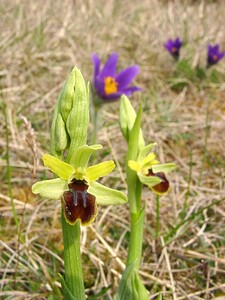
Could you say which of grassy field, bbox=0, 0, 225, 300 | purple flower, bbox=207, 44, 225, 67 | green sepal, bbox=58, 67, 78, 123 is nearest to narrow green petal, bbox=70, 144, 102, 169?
green sepal, bbox=58, 67, 78, 123

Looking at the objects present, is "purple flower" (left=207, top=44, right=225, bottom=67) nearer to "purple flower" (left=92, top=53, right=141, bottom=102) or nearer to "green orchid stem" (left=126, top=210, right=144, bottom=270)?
"purple flower" (left=92, top=53, right=141, bottom=102)

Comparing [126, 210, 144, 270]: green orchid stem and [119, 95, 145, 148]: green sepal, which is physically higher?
[119, 95, 145, 148]: green sepal

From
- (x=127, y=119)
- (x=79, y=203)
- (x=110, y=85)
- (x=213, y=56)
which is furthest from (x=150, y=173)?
(x=213, y=56)

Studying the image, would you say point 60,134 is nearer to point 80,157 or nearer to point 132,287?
point 80,157

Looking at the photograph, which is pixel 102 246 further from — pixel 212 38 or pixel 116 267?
pixel 212 38

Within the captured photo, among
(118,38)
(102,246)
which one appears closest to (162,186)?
(102,246)
